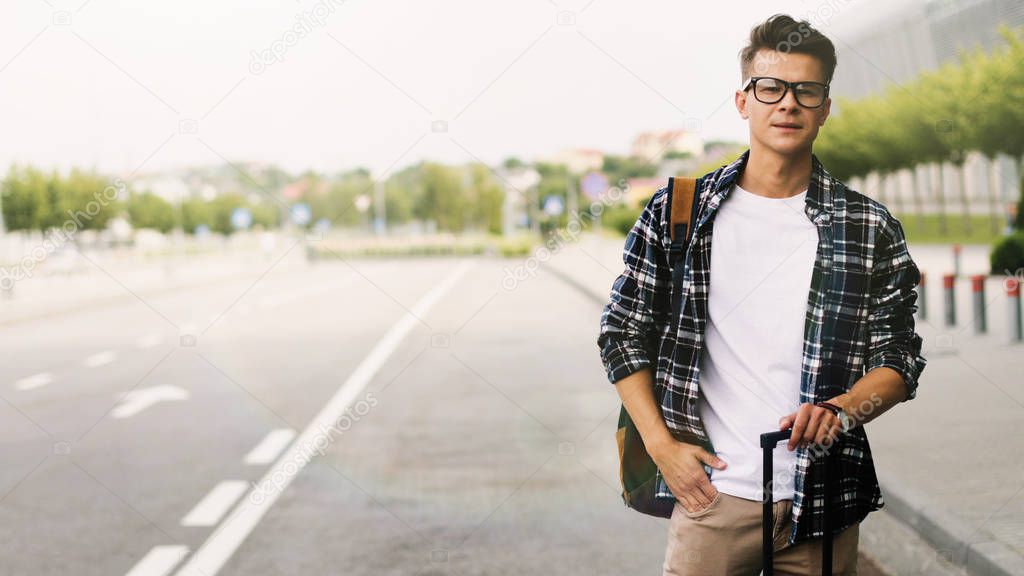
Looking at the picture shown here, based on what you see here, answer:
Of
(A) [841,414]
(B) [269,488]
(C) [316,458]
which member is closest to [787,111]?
(A) [841,414]

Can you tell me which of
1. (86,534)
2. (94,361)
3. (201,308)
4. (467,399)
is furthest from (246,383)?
(201,308)

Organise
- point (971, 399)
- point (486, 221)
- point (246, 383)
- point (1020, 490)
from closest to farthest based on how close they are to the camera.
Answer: point (1020, 490), point (971, 399), point (246, 383), point (486, 221)

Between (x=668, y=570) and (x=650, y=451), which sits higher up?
(x=650, y=451)

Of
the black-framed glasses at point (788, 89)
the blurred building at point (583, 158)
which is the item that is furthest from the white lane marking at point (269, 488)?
the blurred building at point (583, 158)

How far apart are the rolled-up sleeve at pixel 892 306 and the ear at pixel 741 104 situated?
0.35 m

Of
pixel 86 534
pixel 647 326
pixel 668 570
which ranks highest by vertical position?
pixel 647 326

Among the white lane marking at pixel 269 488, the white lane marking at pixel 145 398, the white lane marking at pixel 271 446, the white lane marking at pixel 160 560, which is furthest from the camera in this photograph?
the white lane marking at pixel 145 398

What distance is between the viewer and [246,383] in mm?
11336

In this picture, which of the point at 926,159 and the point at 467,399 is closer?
the point at 467,399

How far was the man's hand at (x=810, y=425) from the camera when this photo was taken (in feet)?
7.06

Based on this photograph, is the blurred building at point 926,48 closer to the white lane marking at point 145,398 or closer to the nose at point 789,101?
the white lane marking at point 145,398

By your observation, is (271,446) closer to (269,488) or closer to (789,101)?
(269,488)

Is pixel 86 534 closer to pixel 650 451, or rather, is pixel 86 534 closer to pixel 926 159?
pixel 650 451

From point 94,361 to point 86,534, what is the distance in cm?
854
